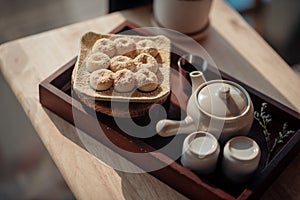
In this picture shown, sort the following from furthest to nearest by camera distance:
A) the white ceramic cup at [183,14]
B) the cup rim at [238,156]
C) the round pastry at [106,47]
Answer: the white ceramic cup at [183,14] < the round pastry at [106,47] < the cup rim at [238,156]

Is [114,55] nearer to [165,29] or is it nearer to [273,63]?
[165,29]

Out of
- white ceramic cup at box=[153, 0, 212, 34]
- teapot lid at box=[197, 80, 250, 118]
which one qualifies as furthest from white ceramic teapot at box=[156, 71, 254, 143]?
white ceramic cup at box=[153, 0, 212, 34]

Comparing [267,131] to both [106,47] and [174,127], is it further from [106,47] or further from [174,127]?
[106,47]

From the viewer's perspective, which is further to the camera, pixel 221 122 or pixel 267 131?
pixel 267 131

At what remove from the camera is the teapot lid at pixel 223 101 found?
849 mm

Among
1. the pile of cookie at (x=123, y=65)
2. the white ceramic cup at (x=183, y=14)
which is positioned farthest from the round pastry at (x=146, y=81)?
the white ceramic cup at (x=183, y=14)

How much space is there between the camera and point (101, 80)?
877 mm

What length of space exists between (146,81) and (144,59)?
0.20ft

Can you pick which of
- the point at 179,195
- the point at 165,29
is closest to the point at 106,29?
the point at 165,29

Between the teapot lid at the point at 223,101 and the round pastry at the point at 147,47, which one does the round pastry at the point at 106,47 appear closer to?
the round pastry at the point at 147,47

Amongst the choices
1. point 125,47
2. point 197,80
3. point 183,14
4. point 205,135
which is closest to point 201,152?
point 205,135

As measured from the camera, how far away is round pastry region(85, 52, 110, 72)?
906 mm

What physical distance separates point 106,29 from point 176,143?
38cm

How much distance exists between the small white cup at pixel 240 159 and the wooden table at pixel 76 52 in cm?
8
